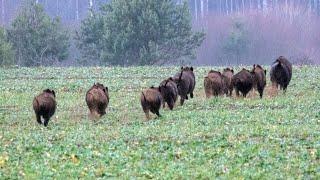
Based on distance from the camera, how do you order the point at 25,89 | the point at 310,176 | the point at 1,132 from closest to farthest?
the point at 310,176, the point at 1,132, the point at 25,89

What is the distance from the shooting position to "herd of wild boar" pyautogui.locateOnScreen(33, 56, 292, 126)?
19453mm

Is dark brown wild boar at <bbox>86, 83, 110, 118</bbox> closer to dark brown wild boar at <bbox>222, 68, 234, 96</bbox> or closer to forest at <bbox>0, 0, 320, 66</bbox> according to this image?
dark brown wild boar at <bbox>222, 68, 234, 96</bbox>

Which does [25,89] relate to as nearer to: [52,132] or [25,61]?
[52,132]

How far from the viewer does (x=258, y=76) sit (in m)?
24.3

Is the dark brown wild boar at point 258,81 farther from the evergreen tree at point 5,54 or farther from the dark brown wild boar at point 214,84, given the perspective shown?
the evergreen tree at point 5,54

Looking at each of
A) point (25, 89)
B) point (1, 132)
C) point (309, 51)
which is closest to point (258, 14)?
point (309, 51)

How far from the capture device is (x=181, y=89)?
76.8ft

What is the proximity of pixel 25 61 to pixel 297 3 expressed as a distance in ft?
185

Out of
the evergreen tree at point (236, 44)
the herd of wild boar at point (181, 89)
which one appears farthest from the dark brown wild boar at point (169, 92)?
the evergreen tree at point (236, 44)

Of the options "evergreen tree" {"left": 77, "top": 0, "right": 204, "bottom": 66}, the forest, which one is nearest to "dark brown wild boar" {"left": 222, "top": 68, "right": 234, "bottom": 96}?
"evergreen tree" {"left": 77, "top": 0, "right": 204, "bottom": 66}

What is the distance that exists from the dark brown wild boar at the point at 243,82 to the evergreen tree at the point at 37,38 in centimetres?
3607

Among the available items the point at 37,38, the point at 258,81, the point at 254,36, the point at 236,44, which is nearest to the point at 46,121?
the point at 258,81

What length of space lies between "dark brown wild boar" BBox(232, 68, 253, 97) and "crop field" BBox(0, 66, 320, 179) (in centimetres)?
37

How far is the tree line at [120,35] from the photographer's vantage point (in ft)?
187
